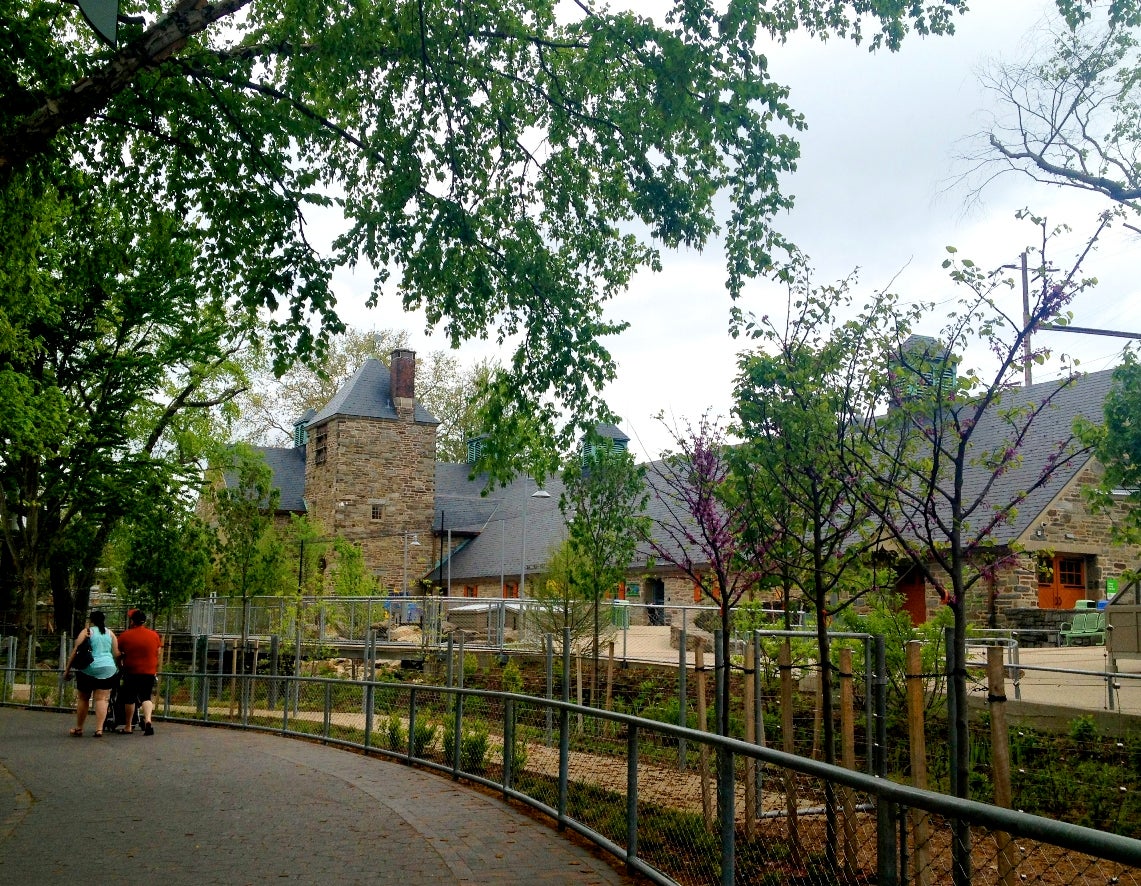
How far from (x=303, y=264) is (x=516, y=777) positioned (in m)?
6.57

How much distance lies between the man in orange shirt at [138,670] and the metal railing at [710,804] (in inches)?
171

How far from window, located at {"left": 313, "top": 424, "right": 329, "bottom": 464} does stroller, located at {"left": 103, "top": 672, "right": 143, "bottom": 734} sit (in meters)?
39.0

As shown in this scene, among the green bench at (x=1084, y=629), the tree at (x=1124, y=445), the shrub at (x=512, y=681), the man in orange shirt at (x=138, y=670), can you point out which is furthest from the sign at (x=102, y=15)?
the green bench at (x=1084, y=629)

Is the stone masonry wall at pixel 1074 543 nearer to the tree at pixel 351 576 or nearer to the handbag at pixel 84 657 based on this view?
the handbag at pixel 84 657

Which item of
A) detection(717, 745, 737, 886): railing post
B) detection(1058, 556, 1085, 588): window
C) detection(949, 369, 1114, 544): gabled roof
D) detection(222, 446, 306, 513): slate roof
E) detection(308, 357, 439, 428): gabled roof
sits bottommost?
detection(717, 745, 737, 886): railing post

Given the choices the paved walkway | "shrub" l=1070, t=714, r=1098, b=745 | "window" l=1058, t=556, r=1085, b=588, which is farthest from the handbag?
"window" l=1058, t=556, r=1085, b=588

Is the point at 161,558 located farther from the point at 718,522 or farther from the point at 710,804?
the point at 710,804

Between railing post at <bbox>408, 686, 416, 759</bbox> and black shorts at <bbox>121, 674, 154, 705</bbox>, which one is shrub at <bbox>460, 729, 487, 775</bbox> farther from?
black shorts at <bbox>121, 674, 154, 705</bbox>

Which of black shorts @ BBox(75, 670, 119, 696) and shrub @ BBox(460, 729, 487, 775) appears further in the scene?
black shorts @ BBox(75, 670, 119, 696)

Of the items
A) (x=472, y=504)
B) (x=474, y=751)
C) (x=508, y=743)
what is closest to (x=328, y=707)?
(x=474, y=751)

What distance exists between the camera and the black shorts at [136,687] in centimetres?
1719

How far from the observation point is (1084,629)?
23219 millimetres

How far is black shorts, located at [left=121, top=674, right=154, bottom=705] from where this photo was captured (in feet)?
56.4

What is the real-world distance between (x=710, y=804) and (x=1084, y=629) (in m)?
18.8
